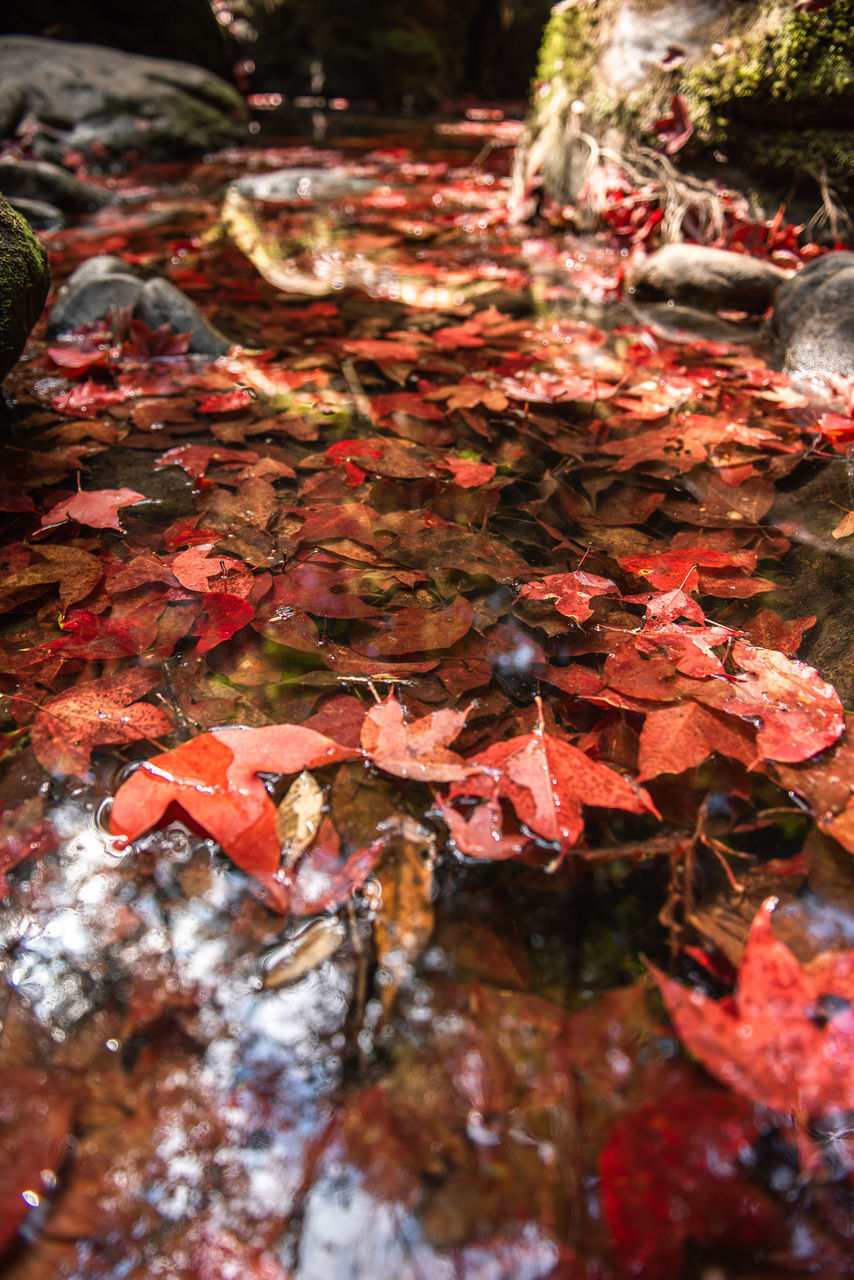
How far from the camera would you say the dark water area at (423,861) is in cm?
71

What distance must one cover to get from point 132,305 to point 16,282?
32.9 inches

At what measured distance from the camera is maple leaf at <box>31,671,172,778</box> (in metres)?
1.14

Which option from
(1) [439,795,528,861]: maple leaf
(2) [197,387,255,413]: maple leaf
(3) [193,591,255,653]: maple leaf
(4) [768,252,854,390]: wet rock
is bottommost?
(1) [439,795,528,861]: maple leaf

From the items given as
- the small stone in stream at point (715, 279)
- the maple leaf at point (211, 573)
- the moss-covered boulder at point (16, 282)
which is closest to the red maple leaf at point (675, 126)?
the small stone in stream at point (715, 279)

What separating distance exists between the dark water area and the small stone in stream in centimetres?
121

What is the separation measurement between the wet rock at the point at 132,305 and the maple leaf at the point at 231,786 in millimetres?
2014

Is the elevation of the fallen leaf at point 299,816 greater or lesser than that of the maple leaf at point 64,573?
lesser

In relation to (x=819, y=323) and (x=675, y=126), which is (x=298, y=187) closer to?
(x=675, y=126)

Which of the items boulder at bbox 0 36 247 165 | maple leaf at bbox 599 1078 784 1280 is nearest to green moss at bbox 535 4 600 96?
boulder at bbox 0 36 247 165

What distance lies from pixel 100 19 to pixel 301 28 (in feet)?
16.0

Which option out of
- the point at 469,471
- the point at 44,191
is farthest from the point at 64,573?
the point at 44,191

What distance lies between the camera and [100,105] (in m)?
6.29

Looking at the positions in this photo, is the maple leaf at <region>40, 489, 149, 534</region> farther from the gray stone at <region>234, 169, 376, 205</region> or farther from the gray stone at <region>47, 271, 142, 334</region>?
the gray stone at <region>234, 169, 376, 205</region>

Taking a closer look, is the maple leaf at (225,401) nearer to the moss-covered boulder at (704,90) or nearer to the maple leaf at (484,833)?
the maple leaf at (484,833)
